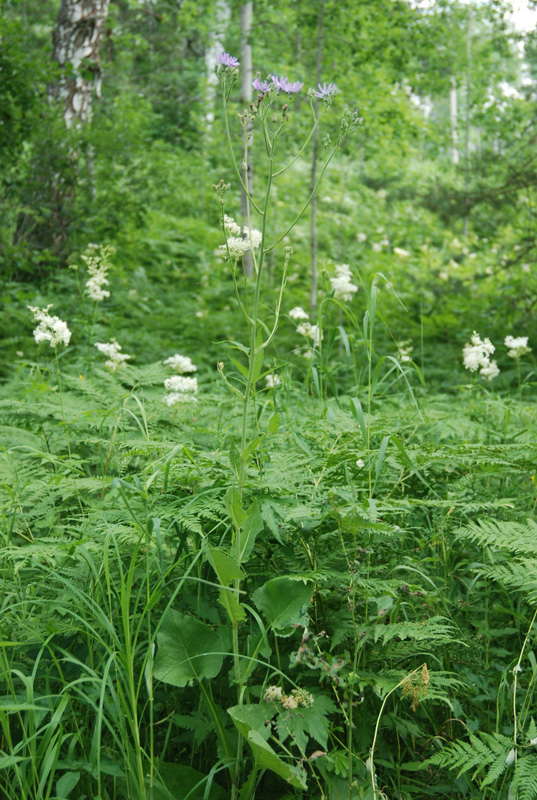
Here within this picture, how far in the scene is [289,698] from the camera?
1.39 meters

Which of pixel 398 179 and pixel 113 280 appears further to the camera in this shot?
pixel 398 179

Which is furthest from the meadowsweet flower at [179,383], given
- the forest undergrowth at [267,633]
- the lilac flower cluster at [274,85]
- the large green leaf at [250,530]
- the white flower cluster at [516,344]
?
the white flower cluster at [516,344]

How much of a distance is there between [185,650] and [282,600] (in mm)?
263

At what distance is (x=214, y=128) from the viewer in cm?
1174

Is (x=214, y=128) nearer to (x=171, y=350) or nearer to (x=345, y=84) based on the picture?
(x=345, y=84)

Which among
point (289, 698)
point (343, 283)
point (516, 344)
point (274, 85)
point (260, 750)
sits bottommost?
point (260, 750)

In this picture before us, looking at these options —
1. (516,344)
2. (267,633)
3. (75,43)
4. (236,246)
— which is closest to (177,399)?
(236,246)

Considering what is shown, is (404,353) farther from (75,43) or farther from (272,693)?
(75,43)

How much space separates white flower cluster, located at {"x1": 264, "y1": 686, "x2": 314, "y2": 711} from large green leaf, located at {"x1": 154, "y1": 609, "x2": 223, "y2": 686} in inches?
7.0

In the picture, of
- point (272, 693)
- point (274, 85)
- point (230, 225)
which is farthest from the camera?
point (230, 225)

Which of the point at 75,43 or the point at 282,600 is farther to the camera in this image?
the point at 75,43

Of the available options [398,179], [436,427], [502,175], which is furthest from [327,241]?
[436,427]

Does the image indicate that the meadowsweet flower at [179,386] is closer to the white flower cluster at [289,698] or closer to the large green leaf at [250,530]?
the large green leaf at [250,530]

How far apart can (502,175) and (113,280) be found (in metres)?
4.73
